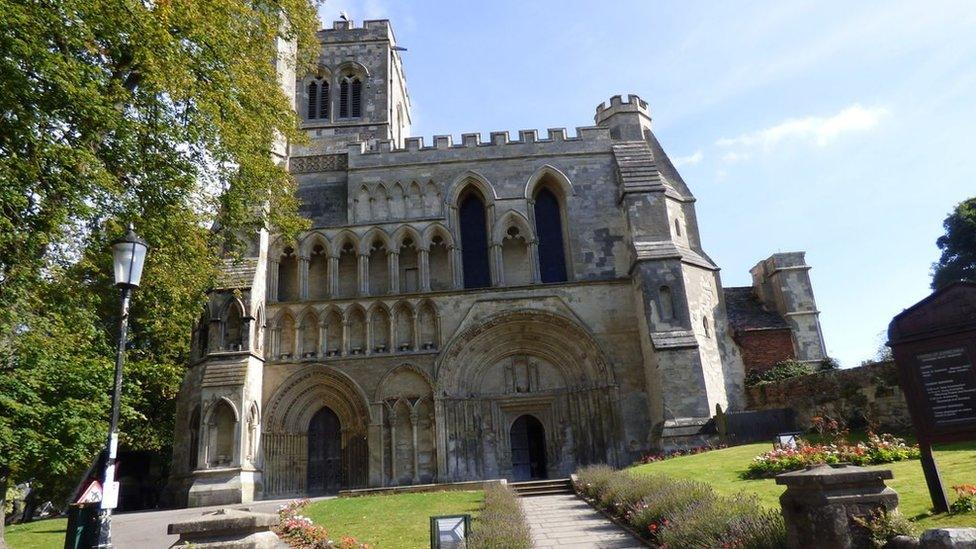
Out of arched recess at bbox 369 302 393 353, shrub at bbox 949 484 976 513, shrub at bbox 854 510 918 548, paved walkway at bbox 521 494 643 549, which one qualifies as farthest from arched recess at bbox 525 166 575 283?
shrub at bbox 854 510 918 548

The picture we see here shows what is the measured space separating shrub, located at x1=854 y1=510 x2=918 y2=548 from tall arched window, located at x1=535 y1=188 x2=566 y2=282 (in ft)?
53.1

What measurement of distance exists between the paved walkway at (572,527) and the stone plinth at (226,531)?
3562mm

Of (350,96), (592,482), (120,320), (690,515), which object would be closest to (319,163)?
(350,96)

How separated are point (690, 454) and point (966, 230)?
A: 24288mm

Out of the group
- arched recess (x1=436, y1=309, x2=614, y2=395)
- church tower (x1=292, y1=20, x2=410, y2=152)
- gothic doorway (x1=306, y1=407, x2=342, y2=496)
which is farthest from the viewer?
church tower (x1=292, y1=20, x2=410, y2=152)

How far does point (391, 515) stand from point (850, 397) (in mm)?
12197

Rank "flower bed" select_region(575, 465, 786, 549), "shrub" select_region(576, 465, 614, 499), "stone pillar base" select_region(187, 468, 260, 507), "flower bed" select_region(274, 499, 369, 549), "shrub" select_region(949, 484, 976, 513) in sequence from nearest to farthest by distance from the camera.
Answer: "flower bed" select_region(575, 465, 786, 549) < "shrub" select_region(949, 484, 976, 513) < "flower bed" select_region(274, 499, 369, 549) < "shrub" select_region(576, 465, 614, 499) < "stone pillar base" select_region(187, 468, 260, 507)

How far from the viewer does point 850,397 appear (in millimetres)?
15945

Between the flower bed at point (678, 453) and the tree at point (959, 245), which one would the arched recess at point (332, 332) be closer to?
the flower bed at point (678, 453)

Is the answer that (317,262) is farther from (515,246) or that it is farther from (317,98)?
(317,98)

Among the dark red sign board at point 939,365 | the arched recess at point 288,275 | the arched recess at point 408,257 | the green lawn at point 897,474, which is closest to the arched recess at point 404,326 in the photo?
the arched recess at point 408,257

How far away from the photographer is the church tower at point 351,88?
2806 cm

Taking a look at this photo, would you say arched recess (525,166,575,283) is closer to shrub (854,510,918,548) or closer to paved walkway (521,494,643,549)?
paved walkway (521,494,643,549)

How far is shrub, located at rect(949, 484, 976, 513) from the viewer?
5922mm
